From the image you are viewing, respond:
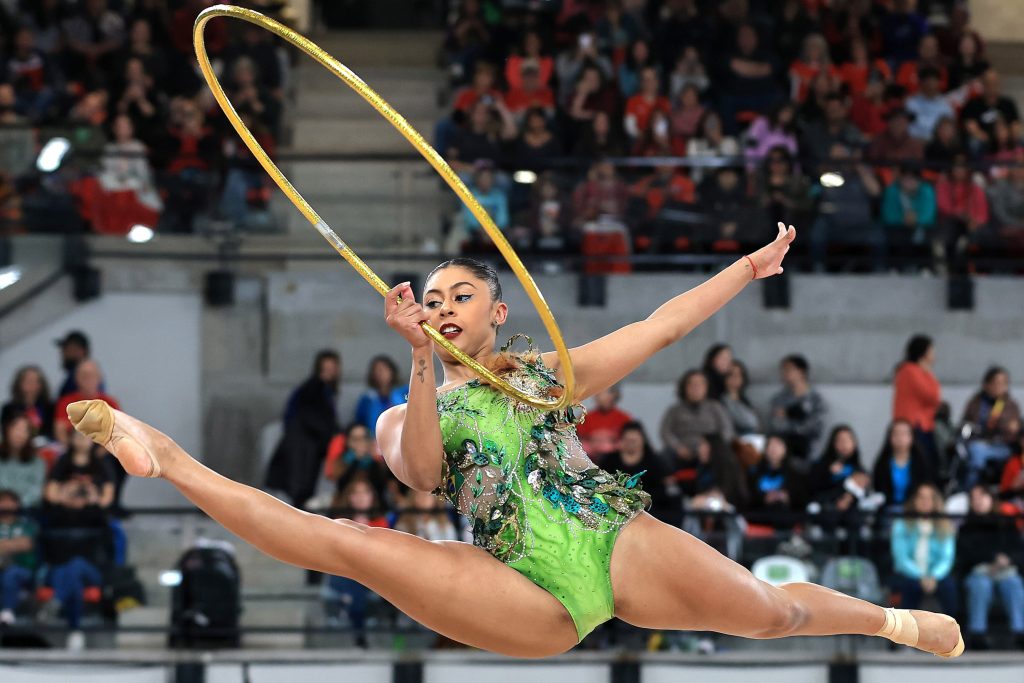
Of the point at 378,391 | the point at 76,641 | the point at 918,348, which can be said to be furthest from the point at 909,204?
the point at 76,641

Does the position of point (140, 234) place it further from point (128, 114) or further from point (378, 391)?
point (378, 391)

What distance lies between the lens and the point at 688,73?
12141 millimetres

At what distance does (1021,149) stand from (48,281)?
6687 mm

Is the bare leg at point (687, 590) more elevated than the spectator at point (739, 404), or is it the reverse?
the spectator at point (739, 404)

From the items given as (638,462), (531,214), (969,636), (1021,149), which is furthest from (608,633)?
(1021,149)

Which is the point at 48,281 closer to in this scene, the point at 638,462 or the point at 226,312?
the point at 226,312

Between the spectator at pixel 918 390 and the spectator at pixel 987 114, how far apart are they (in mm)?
2073

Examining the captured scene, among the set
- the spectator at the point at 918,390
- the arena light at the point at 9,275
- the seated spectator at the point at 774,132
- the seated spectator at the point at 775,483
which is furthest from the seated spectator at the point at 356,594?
the seated spectator at the point at 774,132

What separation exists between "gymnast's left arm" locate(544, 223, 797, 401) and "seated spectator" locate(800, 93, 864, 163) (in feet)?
20.5

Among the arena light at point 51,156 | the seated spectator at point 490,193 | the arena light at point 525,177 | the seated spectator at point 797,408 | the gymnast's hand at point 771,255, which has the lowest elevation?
the gymnast's hand at point 771,255

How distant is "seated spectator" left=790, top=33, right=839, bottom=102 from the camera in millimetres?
12242

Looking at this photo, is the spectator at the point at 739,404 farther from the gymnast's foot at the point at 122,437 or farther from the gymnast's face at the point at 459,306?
→ the gymnast's foot at the point at 122,437

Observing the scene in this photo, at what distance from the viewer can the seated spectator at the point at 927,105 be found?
1207 centimetres

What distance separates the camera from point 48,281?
1059 cm
